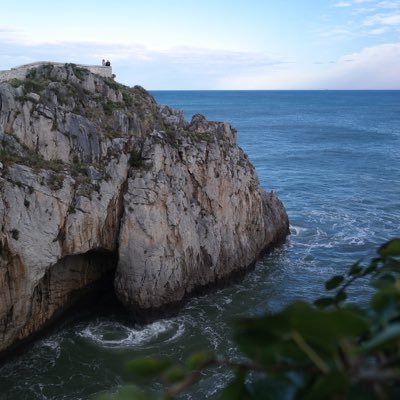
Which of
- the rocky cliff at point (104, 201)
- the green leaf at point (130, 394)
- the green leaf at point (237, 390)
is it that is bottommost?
the rocky cliff at point (104, 201)

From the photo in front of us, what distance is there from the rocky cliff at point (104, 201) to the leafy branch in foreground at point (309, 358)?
71.7ft

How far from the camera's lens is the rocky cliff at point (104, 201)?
24078 mm

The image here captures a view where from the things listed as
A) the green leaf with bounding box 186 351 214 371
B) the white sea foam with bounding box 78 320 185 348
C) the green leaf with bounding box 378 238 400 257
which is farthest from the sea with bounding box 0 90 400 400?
the green leaf with bounding box 186 351 214 371

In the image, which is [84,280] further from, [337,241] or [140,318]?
[337,241]

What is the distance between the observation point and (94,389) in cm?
2256

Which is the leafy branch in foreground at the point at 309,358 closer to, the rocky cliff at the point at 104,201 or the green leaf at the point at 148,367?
the green leaf at the point at 148,367

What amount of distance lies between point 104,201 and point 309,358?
25433 mm

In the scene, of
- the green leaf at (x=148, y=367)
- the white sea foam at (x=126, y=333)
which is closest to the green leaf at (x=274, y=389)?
the green leaf at (x=148, y=367)

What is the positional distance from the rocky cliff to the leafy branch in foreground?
21852mm

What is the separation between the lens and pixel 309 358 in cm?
265

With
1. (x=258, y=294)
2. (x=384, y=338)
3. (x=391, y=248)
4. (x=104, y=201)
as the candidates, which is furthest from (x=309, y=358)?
(x=258, y=294)

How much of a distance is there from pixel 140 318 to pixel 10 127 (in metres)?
12.6

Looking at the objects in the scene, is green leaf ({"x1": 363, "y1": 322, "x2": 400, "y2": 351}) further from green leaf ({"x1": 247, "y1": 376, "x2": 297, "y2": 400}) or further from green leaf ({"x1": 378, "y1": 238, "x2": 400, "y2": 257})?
green leaf ({"x1": 378, "y1": 238, "x2": 400, "y2": 257})

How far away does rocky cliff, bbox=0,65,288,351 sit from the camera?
24.1 metres
